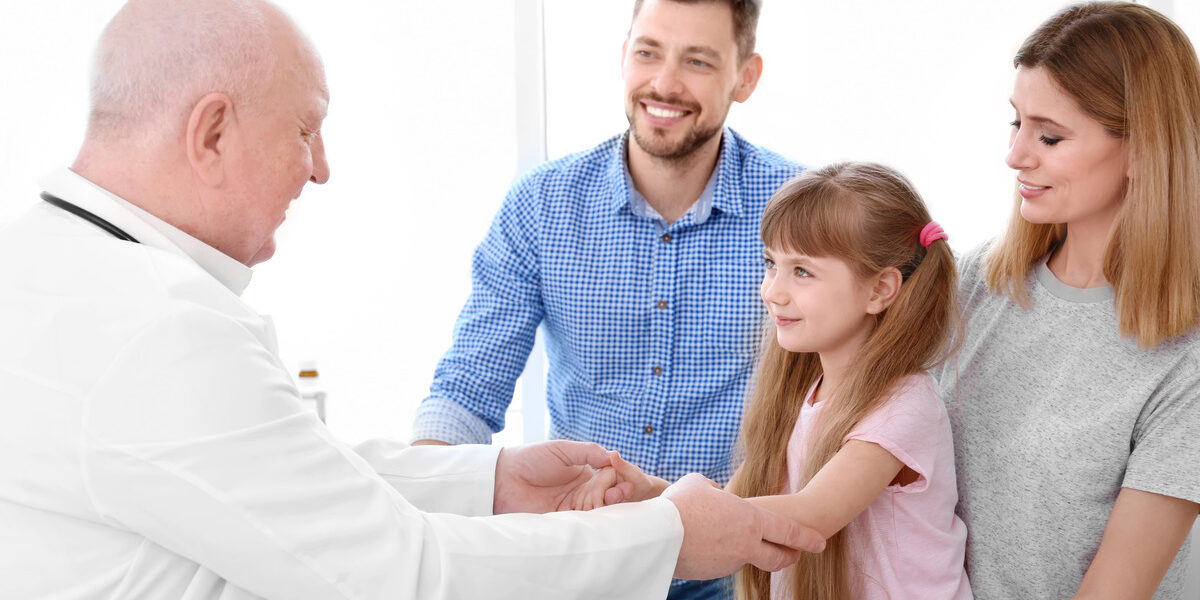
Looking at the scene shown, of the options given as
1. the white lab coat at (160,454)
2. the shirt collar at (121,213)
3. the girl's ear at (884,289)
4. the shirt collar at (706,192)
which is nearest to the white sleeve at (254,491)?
the white lab coat at (160,454)

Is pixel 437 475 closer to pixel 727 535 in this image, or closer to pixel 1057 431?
pixel 727 535

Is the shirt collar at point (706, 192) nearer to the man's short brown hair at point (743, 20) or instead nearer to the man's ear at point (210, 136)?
the man's short brown hair at point (743, 20)

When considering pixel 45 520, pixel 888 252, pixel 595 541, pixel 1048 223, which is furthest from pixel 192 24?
pixel 1048 223

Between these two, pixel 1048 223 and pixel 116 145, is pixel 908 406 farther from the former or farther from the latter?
pixel 116 145

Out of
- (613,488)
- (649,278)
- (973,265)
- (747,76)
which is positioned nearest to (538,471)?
(613,488)

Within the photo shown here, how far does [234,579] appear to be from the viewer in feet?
3.75

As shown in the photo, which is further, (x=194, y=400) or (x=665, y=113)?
(x=665, y=113)

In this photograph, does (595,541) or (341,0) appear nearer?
(595,541)

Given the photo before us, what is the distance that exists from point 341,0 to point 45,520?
2.13m

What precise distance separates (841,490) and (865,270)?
371 millimetres

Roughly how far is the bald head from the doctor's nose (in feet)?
0.45

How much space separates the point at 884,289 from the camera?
5.61 feet

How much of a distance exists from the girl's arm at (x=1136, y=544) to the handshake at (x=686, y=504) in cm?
A: 40

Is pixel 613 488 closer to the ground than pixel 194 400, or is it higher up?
closer to the ground
